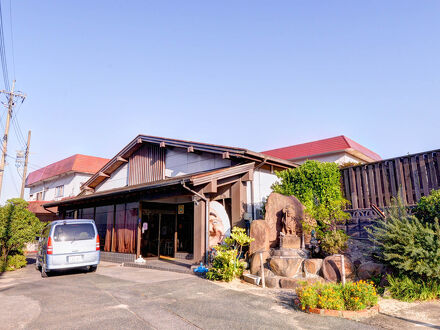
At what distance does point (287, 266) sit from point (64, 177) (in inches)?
966

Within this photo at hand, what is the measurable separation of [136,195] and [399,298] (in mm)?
10670

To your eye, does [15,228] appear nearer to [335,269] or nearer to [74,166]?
[335,269]

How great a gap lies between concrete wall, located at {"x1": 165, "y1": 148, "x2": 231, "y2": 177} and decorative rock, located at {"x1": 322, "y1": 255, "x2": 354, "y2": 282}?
608cm

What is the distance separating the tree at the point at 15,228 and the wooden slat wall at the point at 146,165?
5.56 metres

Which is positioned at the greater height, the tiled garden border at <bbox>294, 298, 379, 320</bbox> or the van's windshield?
the van's windshield

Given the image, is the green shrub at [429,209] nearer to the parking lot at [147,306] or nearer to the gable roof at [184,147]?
the parking lot at [147,306]

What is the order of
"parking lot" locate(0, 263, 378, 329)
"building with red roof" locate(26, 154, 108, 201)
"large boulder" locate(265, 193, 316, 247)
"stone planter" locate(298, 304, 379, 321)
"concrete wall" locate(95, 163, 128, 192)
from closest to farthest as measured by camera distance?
"parking lot" locate(0, 263, 378, 329) < "stone planter" locate(298, 304, 379, 321) < "large boulder" locate(265, 193, 316, 247) < "concrete wall" locate(95, 163, 128, 192) < "building with red roof" locate(26, 154, 108, 201)

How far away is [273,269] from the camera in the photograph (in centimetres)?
856

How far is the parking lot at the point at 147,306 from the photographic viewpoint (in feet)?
16.8

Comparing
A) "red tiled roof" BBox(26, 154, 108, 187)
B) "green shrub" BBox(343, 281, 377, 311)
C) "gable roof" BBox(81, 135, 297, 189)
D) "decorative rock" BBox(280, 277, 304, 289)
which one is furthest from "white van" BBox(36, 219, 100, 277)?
"red tiled roof" BBox(26, 154, 108, 187)

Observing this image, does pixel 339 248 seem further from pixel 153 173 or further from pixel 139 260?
pixel 153 173

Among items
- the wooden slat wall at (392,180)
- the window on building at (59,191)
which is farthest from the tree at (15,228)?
the window on building at (59,191)

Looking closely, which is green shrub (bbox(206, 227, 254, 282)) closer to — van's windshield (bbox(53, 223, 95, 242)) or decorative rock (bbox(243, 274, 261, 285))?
decorative rock (bbox(243, 274, 261, 285))

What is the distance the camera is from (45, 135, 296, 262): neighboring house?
36.8ft
